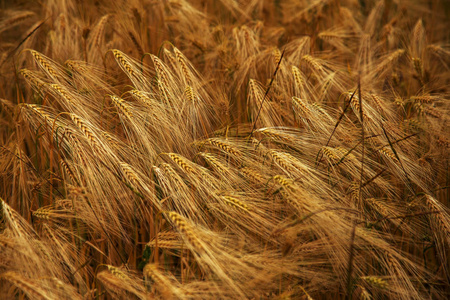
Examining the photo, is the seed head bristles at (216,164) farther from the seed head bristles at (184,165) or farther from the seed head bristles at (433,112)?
the seed head bristles at (433,112)

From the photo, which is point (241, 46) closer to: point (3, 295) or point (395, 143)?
point (395, 143)

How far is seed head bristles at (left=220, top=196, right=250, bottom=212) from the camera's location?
163 cm

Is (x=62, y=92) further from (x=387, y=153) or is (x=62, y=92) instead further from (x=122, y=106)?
(x=387, y=153)

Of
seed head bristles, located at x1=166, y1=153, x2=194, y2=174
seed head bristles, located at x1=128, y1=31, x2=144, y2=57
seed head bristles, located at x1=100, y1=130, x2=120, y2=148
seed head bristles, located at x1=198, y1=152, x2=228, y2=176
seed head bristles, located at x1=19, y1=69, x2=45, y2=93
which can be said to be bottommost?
seed head bristles, located at x1=198, y1=152, x2=228, y2=176

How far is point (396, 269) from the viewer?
5.80ft

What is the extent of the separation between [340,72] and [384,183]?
1.28 meters

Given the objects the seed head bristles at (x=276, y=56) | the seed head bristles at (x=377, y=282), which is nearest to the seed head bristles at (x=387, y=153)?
the seed head bristles at (x=377, y=282)

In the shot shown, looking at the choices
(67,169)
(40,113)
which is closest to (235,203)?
(67,169)

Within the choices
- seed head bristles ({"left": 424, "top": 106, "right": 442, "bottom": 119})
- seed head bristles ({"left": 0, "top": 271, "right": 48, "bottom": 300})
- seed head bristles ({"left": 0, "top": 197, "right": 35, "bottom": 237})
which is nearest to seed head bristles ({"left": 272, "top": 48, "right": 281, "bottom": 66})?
seed head bristles ({"left": 424, "top": 106, "right": 442, "bottom": 119})

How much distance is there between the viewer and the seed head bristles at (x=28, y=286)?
54.8 inches

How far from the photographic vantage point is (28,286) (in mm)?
1408

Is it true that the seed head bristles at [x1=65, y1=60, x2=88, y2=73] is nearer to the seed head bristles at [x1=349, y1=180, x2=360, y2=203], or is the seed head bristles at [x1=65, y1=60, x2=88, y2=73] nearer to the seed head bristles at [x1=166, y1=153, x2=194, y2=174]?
the seed head bristles at [x1=166, y1=153, x2=194, y2=174]

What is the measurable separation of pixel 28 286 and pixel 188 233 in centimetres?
65

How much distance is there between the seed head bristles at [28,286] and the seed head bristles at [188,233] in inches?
21.9
